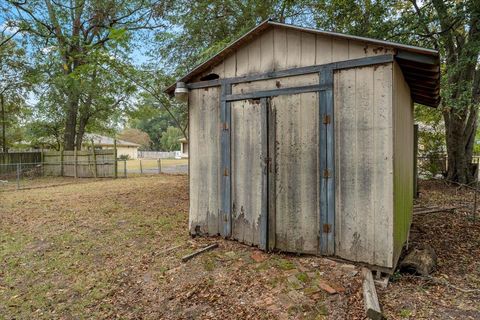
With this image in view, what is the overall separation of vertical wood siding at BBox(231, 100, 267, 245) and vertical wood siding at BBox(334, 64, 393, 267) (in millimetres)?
1048

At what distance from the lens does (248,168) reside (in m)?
4.38

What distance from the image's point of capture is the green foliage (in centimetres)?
5138

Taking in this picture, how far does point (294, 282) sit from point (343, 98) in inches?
87.5

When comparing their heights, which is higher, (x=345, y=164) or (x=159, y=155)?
(x=159, y=155)

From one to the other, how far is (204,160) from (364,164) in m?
2.39

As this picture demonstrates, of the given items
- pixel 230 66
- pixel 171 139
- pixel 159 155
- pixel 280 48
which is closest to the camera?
pixel 280 48

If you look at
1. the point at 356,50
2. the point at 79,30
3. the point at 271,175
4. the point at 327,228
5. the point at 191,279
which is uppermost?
the point at 79,30

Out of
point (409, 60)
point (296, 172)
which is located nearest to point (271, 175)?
point (296, 172)

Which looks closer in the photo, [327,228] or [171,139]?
[327,228]

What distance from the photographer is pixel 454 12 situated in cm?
695

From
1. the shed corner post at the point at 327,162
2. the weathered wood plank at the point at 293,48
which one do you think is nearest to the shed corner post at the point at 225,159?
the weathered wood plank at the point at 293,48

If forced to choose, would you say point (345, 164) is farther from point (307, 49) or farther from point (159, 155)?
point (159, 155)

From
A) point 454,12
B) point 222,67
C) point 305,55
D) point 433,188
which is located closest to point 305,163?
point 305,55

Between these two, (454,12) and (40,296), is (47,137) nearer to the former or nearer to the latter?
(40,296)
